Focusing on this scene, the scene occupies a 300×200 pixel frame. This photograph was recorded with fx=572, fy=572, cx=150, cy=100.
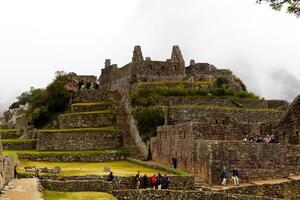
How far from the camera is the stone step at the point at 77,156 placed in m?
41.4

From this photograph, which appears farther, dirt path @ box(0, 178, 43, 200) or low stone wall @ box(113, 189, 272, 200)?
low stone wall @ box(113, 189, 272, 200)

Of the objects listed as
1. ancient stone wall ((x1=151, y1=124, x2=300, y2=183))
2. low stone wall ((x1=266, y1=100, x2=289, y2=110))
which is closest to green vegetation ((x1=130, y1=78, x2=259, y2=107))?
low stone wall ((x1=266, y1=100, x2=289, y2=110))

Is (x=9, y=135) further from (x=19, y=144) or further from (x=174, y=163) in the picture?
(x=174, y=163)

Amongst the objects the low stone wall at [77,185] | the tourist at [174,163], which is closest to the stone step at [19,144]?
the tourist at [174,163]

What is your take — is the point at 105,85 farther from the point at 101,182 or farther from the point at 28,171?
the point at 101,182

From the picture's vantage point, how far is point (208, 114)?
40.2 meters

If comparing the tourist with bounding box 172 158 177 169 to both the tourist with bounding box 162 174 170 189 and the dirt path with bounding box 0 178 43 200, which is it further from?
the dirt path with bounding box 0 178 43 200

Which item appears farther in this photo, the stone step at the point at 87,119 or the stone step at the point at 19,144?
the stone step at the point at 87,119

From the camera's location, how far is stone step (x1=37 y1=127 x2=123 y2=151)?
145ft

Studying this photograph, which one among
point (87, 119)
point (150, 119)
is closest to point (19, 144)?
point (87, 119)

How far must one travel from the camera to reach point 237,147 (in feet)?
95.9

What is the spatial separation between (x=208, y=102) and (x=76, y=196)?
75.0ft

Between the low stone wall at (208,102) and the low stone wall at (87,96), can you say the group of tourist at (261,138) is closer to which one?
the low stone wall at (208,102)

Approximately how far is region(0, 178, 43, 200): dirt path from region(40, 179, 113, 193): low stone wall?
107 cm
